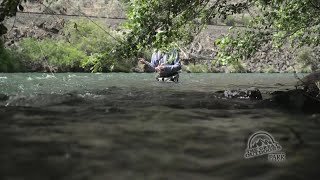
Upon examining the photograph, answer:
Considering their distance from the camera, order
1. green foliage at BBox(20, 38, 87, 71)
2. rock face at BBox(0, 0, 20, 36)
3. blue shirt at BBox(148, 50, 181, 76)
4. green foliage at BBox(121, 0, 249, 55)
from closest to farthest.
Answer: rock face at BBox(0, 0, 20, 36)
green foliage at BBox(121, 0, 249, 55)
blue shirt at BBox(148, 50, 181, 76)
green foliage at BBox(20, 38, 87, 71)

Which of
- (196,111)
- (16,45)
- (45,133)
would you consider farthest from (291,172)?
(16,45)

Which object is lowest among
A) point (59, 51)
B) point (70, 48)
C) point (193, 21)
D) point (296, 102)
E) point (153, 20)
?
point (296, 102)

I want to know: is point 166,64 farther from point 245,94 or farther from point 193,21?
point 245,94

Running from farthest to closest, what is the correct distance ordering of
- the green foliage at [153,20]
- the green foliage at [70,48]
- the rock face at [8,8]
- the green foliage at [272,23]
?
the green foliage at [70,48]
the green foliage at [272,23]
the green foliage at [153,20]
the rock face at [8,8]

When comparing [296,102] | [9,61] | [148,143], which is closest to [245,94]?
[296,102]

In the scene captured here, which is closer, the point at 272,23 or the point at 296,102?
the point at 296,102

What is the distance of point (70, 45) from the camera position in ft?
176

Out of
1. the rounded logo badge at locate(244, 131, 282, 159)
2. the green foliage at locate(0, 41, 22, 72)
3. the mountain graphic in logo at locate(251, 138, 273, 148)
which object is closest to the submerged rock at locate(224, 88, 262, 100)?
the rounded logo badge at locate(244, 131, 282, 159)

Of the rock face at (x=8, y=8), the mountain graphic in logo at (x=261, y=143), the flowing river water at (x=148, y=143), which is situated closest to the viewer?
the flowing river water at (x=148, y=143)

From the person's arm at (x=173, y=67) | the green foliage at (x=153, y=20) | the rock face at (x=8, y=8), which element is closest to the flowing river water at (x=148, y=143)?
the rock face at (x=8, y=8)

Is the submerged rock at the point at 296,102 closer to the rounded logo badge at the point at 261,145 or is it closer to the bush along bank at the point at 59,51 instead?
the rounded logo badge at the point at 261,145

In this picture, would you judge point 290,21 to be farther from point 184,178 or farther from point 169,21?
point 184,178

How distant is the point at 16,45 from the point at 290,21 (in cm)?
4060

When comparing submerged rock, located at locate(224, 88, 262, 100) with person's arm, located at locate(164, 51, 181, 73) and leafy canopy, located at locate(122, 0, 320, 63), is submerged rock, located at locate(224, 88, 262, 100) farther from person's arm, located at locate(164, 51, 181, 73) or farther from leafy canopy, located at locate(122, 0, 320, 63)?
person's arm, located at locate(164, 51, 181, 73)
